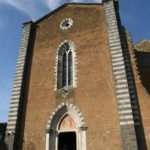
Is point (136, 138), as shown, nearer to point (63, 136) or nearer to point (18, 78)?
point (63, 136)

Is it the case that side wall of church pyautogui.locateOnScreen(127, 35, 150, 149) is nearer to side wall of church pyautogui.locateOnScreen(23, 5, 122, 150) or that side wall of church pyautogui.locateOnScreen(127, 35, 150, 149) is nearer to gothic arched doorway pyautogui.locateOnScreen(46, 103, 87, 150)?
side wall of church pyautogui.locateOnScreen(23, 5, 122, 150)

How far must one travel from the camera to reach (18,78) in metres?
17.4

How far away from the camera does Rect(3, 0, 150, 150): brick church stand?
1368 cm

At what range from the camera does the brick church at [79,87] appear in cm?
1368

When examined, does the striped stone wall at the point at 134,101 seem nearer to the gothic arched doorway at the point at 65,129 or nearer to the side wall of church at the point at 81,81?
the side wall of church at the point at 81,81

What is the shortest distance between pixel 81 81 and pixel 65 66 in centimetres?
200

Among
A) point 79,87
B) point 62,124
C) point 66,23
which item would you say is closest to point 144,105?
point 79,87

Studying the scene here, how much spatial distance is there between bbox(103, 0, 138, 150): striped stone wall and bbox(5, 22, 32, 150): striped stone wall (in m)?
6.05

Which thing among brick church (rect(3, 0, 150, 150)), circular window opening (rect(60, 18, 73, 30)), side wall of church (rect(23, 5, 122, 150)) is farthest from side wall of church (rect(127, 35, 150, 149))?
circular window opening (rect(60, 18, 73, 30))

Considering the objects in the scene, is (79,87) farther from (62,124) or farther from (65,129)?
(65,129)

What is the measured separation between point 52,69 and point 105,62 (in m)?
3.67

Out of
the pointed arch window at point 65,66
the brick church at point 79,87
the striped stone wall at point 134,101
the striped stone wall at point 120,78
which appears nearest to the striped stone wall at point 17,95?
the brick church at point 79,87

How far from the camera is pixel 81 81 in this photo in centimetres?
1584

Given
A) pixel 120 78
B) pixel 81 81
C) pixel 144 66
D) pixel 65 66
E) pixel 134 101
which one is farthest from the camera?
pixel 144 66
